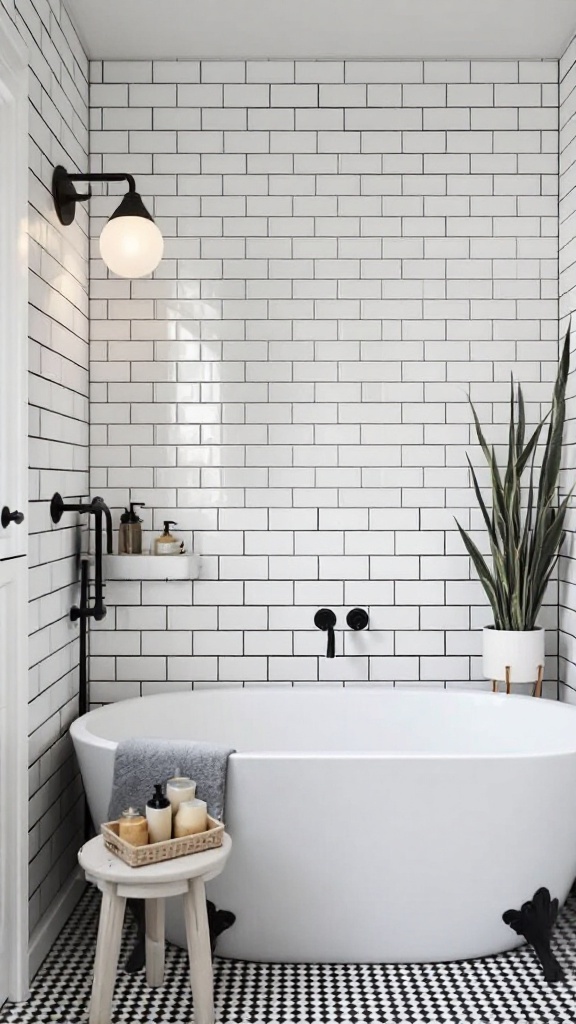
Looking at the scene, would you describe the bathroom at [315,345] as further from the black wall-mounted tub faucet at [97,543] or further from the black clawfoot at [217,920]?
the black clawfoot at [217,920]

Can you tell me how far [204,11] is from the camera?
120 inches

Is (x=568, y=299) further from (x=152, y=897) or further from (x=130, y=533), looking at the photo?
(x=152, y=897)

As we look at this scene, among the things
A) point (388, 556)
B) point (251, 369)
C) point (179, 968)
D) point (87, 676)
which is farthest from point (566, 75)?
point (179, 968)

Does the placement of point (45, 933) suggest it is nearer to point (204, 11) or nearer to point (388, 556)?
point (388, 556)

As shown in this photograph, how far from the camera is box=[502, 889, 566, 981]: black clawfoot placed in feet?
8.25

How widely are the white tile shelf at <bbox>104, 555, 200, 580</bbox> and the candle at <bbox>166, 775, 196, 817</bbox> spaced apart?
1.03 metres

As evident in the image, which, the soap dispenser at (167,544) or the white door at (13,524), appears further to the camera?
the soap dispenser at (167,544)

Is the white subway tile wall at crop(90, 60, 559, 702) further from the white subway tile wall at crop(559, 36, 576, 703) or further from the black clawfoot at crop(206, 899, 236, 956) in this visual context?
the black clawfoot at crop(206, 899, 236, 956)

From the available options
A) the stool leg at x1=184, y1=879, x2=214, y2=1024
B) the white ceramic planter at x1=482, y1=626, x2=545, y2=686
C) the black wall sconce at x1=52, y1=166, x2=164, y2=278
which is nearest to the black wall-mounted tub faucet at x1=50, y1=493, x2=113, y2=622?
the black wall sconce at x1=52, y1=166, x2=164, y2=278

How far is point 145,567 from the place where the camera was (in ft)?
10.6

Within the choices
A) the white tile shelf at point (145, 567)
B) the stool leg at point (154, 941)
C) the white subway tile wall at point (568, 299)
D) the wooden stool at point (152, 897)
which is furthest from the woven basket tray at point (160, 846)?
the white subway tile wall at point (568, 299)

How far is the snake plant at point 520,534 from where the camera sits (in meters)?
3.13

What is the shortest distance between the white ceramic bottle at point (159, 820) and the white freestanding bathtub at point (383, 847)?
0.27 metres

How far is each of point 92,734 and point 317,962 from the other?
940 mm
